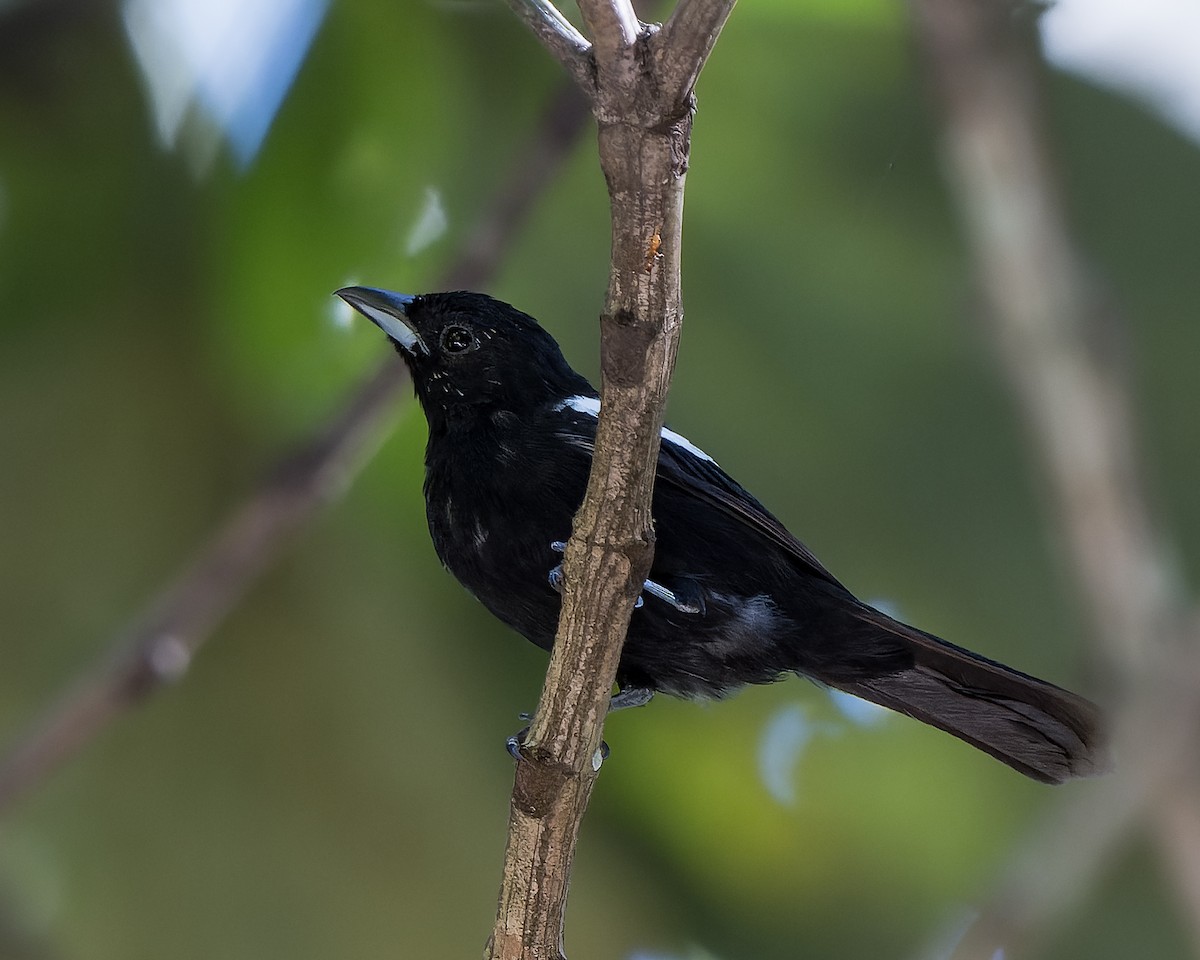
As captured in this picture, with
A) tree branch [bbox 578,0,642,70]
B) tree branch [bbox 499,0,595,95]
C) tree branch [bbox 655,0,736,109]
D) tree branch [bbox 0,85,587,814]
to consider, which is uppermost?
tree branch [bbox 655,0,736,109]

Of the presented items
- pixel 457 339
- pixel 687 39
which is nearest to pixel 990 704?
pixel 457 339

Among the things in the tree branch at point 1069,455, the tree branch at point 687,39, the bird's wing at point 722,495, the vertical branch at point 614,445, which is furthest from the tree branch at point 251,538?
the tree branch at point 1069,455

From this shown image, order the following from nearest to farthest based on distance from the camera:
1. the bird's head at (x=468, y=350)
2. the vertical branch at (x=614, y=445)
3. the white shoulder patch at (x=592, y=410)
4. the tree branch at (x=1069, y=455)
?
1. the tree branch at (x=1069, y=455)
2. the vertical branch at (x=614, y=445)
3. the white shoulder patch at (x=592, y=410)
4. the bird's head at (x=468, y=350)

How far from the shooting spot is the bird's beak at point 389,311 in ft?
12.8

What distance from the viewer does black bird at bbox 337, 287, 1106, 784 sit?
3.29m

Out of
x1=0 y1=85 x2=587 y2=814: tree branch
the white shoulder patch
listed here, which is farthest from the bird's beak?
the white shoulder patch

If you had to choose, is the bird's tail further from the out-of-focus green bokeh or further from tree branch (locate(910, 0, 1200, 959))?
Answer: tree branch (locate(910, 0, 1200, 959))

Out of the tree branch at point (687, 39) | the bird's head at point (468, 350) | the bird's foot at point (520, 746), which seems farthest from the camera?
the bird's head at point (468, 350)

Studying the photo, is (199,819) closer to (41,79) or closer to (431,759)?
(431,759)

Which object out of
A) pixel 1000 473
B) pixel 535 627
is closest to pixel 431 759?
pixel 535 627

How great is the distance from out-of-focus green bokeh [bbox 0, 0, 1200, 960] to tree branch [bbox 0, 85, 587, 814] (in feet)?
1.64

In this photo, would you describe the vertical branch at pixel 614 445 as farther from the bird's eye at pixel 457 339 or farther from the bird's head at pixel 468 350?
the bird's eye at pixel 457 339

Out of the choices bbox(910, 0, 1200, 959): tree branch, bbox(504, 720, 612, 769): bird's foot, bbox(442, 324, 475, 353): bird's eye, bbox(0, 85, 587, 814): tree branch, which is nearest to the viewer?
bbox(910, 0, 1200, 959): tree branch

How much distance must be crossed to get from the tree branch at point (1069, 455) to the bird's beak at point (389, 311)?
252 centimetres
